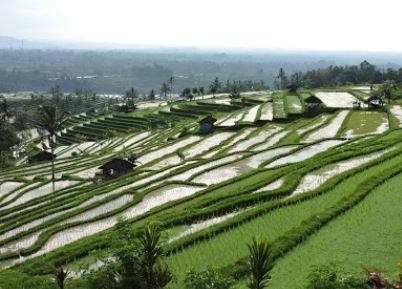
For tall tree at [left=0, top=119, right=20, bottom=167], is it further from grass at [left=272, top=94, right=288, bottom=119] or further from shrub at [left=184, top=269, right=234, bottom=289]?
shrub at [left=184, top=269, right=234, bottom=289]

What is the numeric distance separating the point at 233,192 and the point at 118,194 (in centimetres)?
746

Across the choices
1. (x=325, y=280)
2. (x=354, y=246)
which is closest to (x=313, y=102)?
(x=354, y=246)

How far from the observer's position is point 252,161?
30.1m

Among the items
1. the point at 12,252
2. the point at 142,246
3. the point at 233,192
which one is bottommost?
the point at 12,252

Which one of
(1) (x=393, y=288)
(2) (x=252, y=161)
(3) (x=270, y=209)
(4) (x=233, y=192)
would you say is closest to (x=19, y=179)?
(2) (x=252, y=161)

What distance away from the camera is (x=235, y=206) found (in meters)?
19.5

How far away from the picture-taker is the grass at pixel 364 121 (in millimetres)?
38719

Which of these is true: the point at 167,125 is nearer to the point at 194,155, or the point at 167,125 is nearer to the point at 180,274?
the point at 194,155

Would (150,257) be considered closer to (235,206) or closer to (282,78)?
(235,206)

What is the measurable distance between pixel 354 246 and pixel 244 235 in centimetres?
367

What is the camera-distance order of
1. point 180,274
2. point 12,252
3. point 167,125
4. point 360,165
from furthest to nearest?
point 167,125, point 360,165, point 12,252, point 180,274

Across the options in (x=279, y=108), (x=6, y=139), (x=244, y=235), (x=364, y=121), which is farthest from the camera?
(x=6, y=139)

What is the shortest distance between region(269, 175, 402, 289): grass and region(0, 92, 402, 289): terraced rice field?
30 millimetres

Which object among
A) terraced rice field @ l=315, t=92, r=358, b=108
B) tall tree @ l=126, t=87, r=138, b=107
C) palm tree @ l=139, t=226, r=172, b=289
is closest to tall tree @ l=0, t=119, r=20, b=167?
tall tree @ l=126, t=87, r=138, b=107
